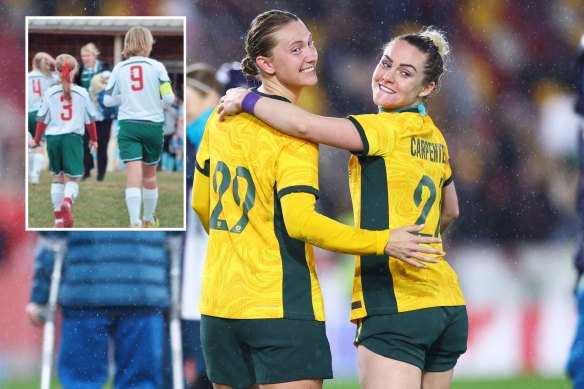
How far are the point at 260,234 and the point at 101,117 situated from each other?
2.00m

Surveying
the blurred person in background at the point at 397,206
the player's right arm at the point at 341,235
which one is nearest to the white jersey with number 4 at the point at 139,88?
the blurred person in background at the point at 397,206

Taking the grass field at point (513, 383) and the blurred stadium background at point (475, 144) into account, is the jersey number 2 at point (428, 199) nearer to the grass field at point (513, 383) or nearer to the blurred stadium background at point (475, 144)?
the blurred stadium background at point (475, 144)

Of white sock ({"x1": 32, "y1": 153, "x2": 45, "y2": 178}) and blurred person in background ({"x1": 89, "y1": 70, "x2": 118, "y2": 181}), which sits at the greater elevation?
blurred person in background ({"x1": 89, "y1": 70, "x2": 118, "y2": 181})

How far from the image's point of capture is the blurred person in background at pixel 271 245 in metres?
2.33

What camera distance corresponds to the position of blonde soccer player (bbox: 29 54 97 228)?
164 inches

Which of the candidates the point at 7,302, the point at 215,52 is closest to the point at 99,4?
the point at 215,52

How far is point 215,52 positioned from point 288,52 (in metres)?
1.78

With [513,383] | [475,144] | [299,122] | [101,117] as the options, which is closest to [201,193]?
[299,122]

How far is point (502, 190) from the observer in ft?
14.0

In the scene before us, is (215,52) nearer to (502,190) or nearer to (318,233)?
(502,190)

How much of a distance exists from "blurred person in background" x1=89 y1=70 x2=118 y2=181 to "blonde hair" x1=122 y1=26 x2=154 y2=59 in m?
0.14

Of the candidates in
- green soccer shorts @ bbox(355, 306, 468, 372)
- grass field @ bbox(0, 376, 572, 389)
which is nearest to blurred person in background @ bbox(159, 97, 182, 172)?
grass field @ bbox(0, 376, 572, 389)

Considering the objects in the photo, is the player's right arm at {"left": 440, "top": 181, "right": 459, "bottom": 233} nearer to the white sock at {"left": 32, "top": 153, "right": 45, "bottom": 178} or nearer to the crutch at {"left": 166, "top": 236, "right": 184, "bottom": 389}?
the crutch at {"left": 166, "top": 236, "right": 184, "bottom": 389}

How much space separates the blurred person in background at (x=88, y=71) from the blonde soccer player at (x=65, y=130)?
0.02 metres
